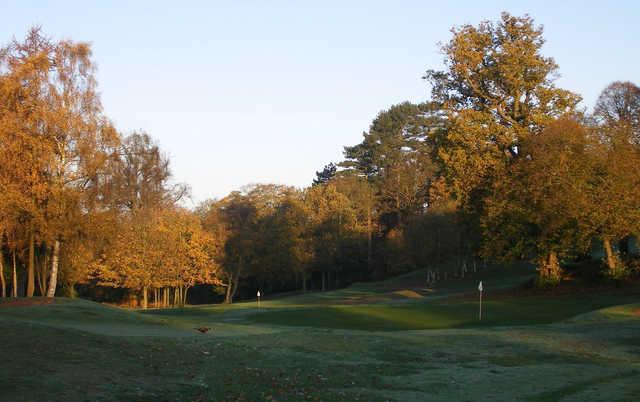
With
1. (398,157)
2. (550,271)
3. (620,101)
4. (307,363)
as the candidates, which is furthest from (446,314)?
(398,157)

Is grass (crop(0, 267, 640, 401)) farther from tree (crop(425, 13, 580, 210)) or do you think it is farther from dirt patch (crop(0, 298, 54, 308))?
tree (crop(425, 13, 580, 210))

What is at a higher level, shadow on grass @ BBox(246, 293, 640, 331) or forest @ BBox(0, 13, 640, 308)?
forest @ BBox(0, 13, 640, 308)

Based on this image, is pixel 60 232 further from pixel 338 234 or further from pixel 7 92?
pixel 338 234

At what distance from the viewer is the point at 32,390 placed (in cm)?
1058

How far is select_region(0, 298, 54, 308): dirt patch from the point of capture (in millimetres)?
28688

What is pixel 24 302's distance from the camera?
97.1ft

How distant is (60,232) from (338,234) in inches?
2029

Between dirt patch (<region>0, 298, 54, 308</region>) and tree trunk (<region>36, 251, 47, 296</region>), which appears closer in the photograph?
dirt patch (<region>0, 298, 54, 308</region>)

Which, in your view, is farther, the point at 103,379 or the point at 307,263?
the point at 307,263

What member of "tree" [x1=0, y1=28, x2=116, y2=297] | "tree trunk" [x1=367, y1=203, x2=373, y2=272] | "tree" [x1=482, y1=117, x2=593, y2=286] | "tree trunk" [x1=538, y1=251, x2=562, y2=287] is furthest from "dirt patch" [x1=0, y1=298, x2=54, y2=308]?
"tree trunk" [x1=367, y1=203, x2=373, y2=272]

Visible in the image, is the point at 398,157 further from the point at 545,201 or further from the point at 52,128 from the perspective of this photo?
the point at 52,128

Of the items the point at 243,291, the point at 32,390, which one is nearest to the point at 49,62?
the point at 32,390

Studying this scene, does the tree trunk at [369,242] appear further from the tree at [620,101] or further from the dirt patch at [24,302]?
Result: the dirt patch at [24,302]

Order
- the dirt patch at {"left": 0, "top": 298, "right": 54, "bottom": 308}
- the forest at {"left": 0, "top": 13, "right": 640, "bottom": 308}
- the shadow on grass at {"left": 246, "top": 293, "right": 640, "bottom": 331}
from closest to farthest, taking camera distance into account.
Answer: the dirt patch at {"left": 0, "top": 298, "right": 54, "bottom": 308} → the shadow on grass at {"left": 246, "top": 293, "right": 640, "bottom": 331} → the forest at {"left": 0, "top": 13, "right": 640, "bottom": 308}
